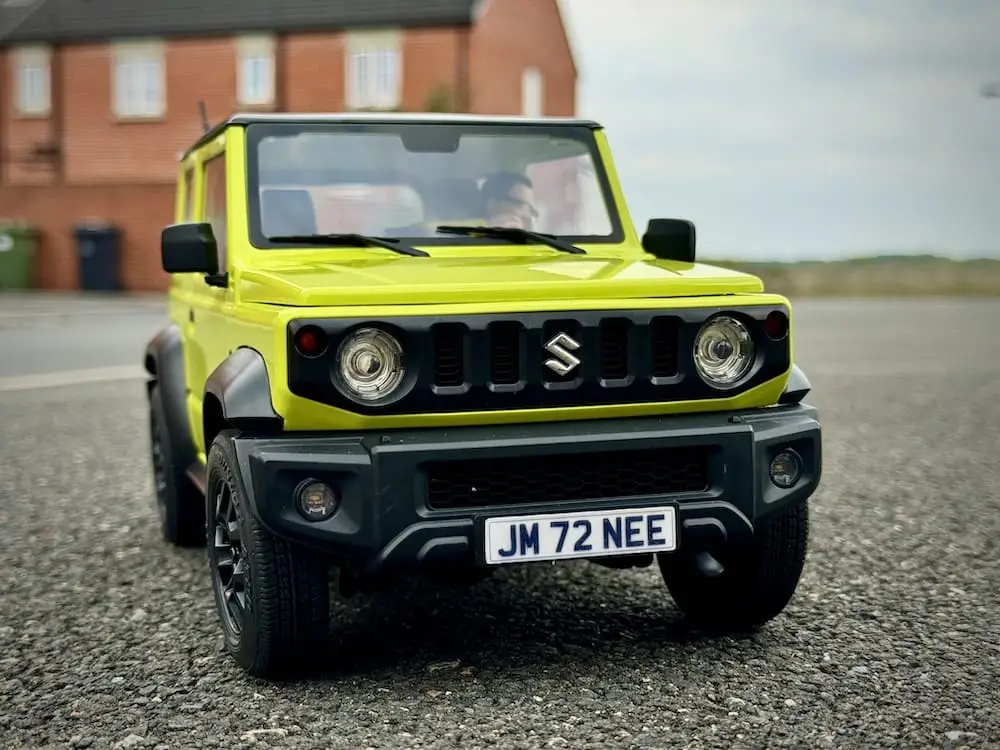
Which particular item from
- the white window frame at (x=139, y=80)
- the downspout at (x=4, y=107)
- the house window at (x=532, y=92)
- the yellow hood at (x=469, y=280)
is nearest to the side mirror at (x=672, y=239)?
the yellow hood at (x=469, y=280)

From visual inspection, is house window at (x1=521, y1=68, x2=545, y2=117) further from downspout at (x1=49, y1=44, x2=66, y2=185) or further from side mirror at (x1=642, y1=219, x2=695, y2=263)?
side mirror at (x1=642, y1=219, x2=695, y2=263)

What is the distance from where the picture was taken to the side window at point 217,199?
16.8 feet

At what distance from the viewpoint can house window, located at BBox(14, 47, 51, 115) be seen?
39.8 metres

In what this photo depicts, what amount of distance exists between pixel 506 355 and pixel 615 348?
33cm

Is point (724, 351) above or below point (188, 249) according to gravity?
below

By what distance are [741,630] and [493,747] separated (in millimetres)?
1363

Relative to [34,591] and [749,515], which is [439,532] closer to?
[749,515]

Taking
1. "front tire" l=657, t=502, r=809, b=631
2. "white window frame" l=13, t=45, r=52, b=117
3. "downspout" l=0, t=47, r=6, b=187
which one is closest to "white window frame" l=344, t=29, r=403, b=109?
"white window frame" l=13, t=45, r=52, b=117

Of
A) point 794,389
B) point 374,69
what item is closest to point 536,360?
point 794,389

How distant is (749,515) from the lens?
13.2ft

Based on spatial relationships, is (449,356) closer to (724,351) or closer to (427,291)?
(427,291)

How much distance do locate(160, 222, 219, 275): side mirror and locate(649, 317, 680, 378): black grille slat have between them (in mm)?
1661

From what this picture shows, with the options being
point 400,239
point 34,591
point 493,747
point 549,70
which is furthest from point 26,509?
point 549,70

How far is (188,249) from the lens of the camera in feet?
15.4
